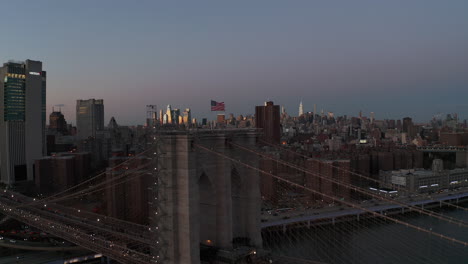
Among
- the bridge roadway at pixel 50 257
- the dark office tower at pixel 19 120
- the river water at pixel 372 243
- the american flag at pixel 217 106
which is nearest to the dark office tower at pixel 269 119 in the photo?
the dark office tower at pixel 19 120

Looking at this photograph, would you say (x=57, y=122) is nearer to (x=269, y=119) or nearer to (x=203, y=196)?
(x=269, y=119)

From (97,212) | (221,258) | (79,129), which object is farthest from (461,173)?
(79,129)

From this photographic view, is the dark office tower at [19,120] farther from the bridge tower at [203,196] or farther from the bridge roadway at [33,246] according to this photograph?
the bridge tower at [203,196]

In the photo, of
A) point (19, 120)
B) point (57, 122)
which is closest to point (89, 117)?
point (57, 122)

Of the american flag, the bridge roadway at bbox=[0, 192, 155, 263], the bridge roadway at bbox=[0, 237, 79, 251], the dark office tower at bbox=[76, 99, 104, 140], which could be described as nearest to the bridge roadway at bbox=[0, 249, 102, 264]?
the bridge roadway at bbox=[0, 237, 79, 251]

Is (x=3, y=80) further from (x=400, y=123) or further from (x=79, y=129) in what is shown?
(x=400, y=123)

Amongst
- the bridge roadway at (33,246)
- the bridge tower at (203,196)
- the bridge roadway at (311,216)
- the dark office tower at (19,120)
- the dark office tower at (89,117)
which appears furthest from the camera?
the dark office tower at (89,117)

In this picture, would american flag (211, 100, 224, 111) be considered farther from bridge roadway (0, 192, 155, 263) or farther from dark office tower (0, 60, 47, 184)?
dark office tower (0, 60, 47, 184)
